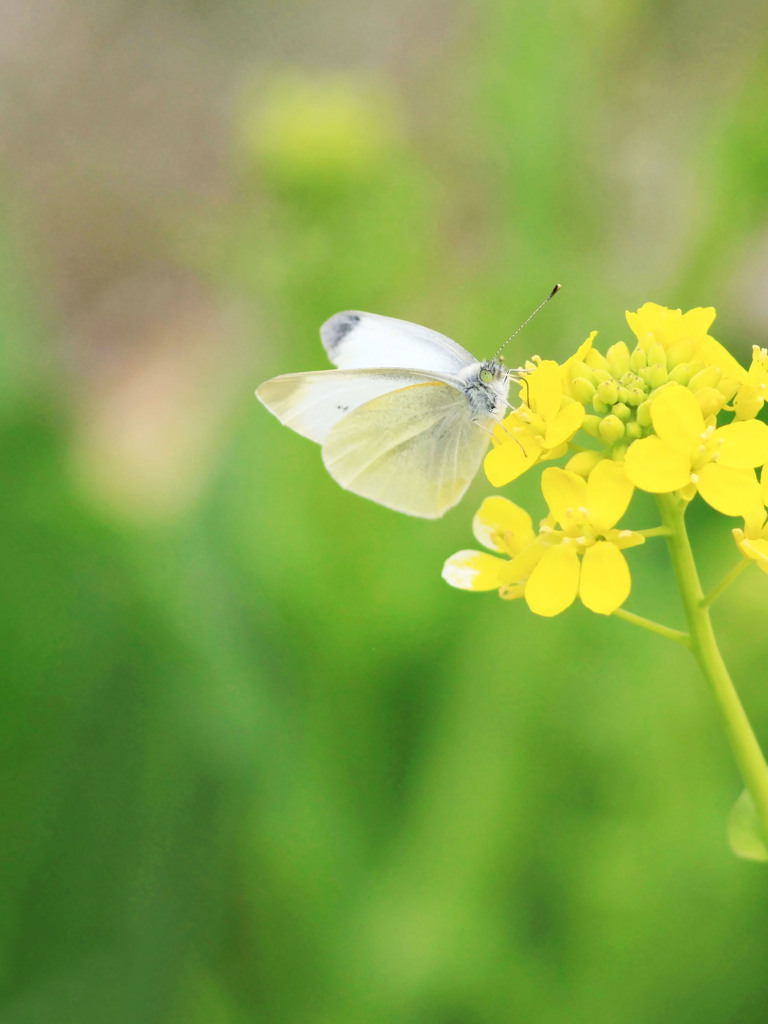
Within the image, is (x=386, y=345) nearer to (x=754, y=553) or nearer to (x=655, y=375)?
(x=655, y=375)

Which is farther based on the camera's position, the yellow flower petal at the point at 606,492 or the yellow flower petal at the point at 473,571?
the yellow flower petal at the point at 473,571

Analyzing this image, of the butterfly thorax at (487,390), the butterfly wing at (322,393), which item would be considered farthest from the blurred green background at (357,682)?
the butterfly thorax at (487,390)

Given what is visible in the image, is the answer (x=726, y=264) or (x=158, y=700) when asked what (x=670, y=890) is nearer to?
(x=158, y=700)

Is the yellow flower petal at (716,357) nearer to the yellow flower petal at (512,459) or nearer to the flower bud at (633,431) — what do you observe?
the flower bud at (633,431)

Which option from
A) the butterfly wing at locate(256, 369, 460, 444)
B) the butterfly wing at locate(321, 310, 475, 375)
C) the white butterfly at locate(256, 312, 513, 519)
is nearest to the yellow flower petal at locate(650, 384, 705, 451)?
the white butterfly at locate(256, 312, 513, 519)

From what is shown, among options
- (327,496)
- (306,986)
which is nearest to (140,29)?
(327,496)

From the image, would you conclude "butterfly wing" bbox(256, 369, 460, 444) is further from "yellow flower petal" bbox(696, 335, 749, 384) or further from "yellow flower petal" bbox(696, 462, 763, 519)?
"yellow flower petal" bbox(696, 462, 763, 519)
